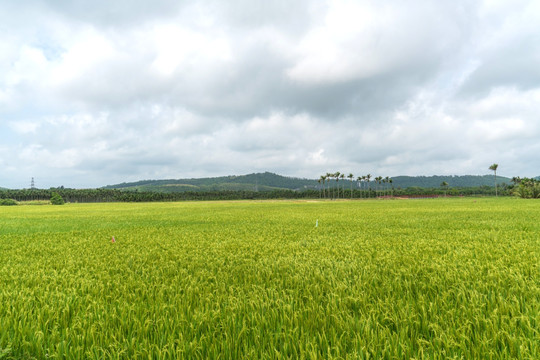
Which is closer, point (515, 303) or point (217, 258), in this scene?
point (515, 303)

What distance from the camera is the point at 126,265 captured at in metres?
7.12

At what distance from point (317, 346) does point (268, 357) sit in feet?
1.79

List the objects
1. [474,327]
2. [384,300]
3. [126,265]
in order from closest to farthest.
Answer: [474,327] < [384,300] < [126,265]

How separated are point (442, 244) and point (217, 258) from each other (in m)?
8.04

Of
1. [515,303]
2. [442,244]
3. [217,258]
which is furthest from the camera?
[442,244]

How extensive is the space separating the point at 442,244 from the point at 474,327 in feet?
23.8

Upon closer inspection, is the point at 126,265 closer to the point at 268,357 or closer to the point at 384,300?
the point at 268,357

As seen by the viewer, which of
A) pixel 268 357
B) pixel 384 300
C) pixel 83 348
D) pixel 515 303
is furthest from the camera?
pixel 384 300

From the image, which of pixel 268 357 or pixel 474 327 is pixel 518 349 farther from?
pixel 268 357

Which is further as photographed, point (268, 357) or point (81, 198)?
point (81, 198)

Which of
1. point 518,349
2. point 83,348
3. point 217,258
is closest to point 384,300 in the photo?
point 518,349

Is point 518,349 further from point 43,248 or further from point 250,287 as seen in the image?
point 43,248

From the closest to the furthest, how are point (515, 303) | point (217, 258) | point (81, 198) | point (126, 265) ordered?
point (515, 303) < point (126, 265) < point (217, 258) < point (81, 198)

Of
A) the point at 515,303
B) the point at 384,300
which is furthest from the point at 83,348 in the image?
the point at 515,303
